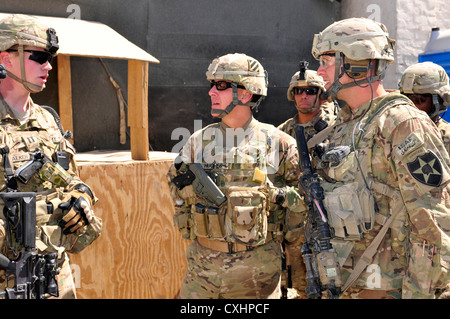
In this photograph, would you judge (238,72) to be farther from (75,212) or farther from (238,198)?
(75,212)

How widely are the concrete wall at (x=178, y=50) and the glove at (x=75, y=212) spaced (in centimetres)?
385

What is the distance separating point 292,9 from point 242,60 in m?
5.20

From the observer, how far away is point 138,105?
6301 millimetres

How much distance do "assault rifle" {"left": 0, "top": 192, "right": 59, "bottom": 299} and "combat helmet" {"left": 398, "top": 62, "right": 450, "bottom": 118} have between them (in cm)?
396

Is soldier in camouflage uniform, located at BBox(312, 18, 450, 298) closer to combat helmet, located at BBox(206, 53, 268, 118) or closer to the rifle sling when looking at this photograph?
the rifle sling

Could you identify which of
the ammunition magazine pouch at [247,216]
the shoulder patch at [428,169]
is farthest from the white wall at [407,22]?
the shoulder patch at [428,169]

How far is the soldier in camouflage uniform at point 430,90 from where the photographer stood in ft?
18.6

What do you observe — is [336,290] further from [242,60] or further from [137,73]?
[137,73]

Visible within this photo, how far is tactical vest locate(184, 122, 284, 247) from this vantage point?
4.05 meters

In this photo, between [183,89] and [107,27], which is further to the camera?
[183,89]

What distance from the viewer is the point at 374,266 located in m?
3.18

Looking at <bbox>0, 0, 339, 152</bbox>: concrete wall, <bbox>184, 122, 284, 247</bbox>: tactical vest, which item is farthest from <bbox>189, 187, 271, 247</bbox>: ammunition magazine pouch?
<bbox>0, 0, 339, 152</bbox>: concrete wall


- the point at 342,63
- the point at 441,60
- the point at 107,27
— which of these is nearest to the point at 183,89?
the point at 107,27

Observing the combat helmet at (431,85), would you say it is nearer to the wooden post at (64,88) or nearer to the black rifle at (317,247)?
the black rifle at (317,247)
